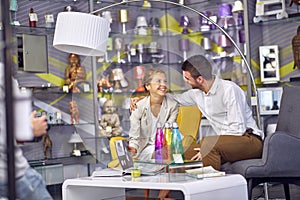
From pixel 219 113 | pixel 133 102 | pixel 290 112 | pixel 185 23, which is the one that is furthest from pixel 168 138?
pixel 185 23

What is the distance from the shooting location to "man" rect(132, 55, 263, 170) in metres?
4.96

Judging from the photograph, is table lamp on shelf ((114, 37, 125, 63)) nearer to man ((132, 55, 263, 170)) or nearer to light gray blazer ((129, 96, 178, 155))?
man ((132, 55, 263, 170))

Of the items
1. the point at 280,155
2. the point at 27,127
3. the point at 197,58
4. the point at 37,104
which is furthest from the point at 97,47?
the point at 27,127

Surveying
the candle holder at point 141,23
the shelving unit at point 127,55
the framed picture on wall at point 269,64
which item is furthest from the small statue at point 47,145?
the framed picture on wall at point 269,64

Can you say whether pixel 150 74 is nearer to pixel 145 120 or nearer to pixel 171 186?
pixel 145 120

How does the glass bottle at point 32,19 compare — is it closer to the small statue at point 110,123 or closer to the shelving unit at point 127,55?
the shelving unit at point 127,55

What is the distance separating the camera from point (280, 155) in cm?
465

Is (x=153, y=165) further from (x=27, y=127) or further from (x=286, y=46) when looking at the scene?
(x=286, y=46)

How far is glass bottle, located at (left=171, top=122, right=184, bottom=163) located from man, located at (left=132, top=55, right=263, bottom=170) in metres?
0.58

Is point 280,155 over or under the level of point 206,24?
under

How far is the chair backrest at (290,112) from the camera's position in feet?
16.6

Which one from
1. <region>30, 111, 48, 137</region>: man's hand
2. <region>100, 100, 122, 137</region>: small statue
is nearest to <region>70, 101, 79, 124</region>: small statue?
<region>100, 100, 122, 137</region>: small statue

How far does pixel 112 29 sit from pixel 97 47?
2.67 metres

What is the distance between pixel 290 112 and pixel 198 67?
2.71ft
